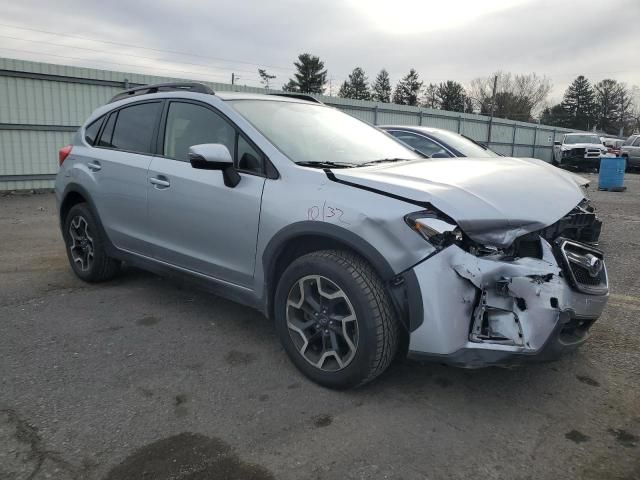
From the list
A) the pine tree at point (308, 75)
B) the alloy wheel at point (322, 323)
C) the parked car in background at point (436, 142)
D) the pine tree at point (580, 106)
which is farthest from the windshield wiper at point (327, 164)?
the pine tree at point (580, 106)

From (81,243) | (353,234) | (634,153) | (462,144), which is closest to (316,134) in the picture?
(353,234)

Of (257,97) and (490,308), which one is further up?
(257,97)

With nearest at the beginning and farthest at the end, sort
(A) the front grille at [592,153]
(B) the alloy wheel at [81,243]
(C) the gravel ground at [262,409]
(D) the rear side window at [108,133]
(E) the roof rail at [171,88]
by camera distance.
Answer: (C) the gravel ground at [262,409] → (E) the roof rail at [171,88] → (D) the rear side window at [108,133] → (B) the alloy wheel at [81,243] → (A) the front grille at [592,153]

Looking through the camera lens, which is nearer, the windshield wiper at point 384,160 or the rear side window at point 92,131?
the windshield wiper at point 384,160

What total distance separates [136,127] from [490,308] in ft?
10.7

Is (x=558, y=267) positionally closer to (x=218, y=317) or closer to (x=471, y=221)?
(x=471, y=221)

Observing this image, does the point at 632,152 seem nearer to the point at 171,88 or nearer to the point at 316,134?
the point at 316,134

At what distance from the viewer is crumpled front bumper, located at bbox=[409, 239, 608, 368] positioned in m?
2.44

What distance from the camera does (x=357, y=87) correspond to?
73.6 meters

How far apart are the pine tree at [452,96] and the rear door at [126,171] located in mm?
70813

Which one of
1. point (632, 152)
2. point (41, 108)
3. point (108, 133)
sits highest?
→ point (41, 108)

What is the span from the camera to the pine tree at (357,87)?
71688 millimetres

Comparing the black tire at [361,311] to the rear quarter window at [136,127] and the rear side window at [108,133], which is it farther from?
the rear side window at [108,133]

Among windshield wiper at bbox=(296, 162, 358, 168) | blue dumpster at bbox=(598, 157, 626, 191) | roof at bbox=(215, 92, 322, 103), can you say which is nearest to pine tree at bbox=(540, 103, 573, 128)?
blue dumpster at bbox=(598, 157, 626, 191)
